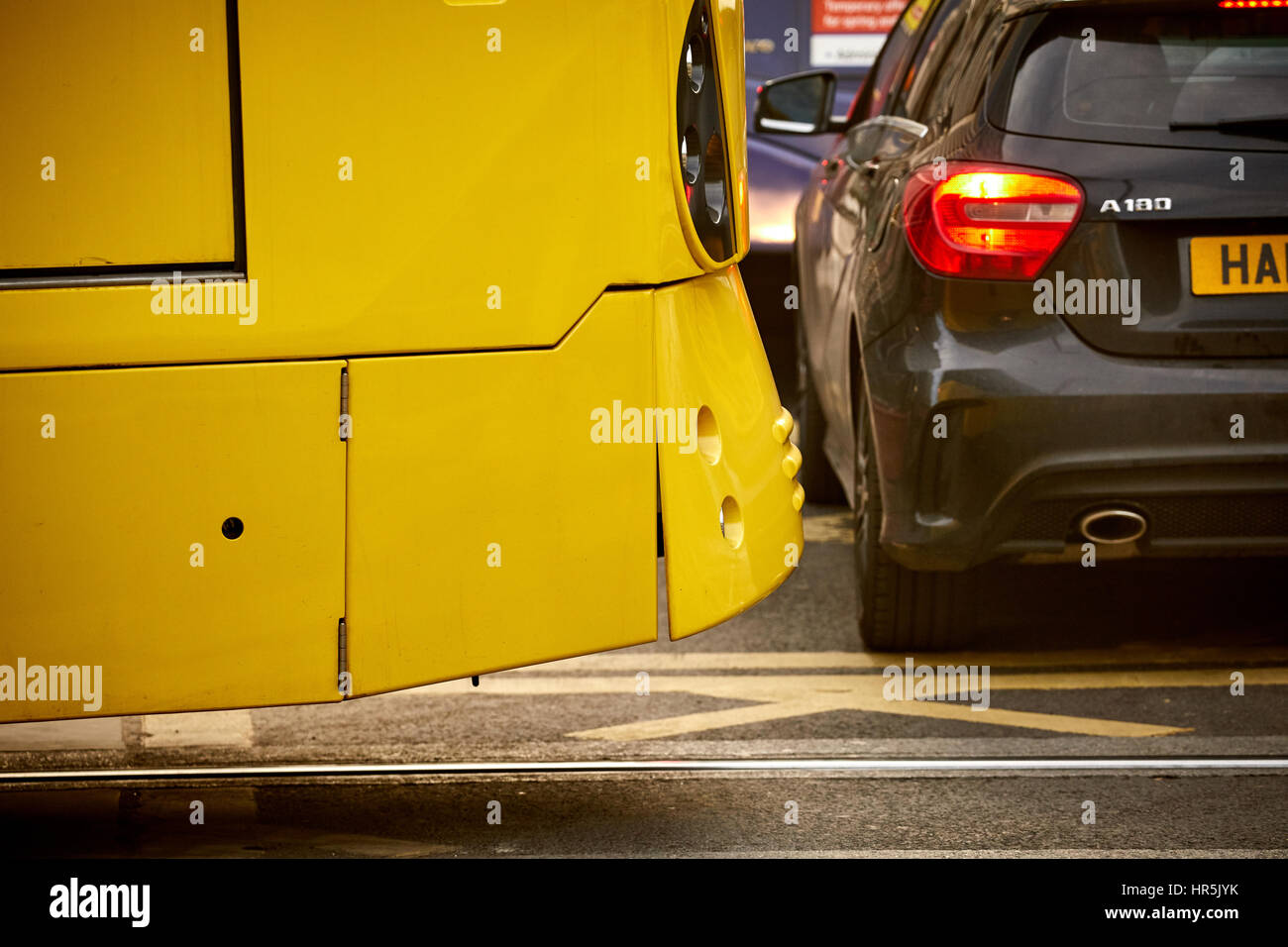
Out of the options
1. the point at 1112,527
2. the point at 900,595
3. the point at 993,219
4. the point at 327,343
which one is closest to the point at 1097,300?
the point at 993,219

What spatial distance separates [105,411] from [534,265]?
0.77 meters

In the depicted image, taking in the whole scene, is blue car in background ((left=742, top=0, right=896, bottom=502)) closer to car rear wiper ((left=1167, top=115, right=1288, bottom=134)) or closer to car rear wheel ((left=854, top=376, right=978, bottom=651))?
car rear wheel ((left=854, top=376, right=978, bottom=651))

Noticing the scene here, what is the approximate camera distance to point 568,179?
3.37m

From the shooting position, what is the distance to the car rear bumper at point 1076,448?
463 centimetres

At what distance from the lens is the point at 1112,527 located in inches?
187

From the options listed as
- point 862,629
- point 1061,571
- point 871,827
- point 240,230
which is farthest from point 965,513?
point 240,230

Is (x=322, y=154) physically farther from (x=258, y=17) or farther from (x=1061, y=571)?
(x=1061, y=571)

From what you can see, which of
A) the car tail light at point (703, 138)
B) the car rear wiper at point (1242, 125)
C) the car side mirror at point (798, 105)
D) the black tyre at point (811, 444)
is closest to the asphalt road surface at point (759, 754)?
the car tail light at point (703, 138)

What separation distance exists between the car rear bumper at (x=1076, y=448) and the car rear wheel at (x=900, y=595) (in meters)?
0.37

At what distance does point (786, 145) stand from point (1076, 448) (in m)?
5.78

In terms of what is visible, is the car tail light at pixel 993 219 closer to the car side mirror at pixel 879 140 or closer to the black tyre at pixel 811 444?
the car side mirror at pixel 879 140

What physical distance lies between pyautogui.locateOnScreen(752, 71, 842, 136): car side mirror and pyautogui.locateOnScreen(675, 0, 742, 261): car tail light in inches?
120

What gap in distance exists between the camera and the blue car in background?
33.0 feet

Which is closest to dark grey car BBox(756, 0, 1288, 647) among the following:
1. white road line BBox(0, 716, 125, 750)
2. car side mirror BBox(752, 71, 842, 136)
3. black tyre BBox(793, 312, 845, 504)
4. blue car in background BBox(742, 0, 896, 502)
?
car side mirror BBox(752, 71, 842, 136)
